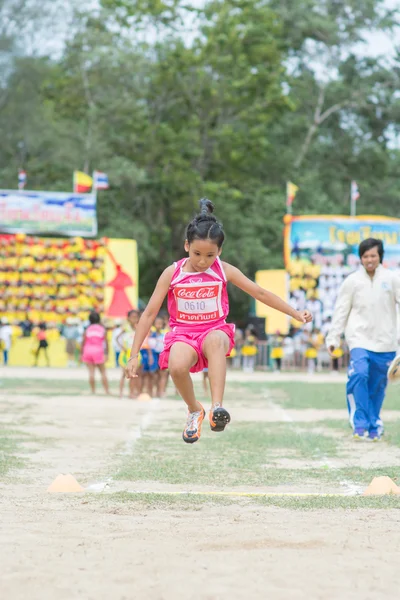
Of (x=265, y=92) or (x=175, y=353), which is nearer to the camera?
(x=175, y=353)

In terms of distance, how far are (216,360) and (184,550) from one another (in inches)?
91.0

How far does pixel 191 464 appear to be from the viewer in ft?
30.3

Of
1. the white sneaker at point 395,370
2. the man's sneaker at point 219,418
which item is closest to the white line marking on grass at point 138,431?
the white sneaker at point 395,370

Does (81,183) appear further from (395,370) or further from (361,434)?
(395,370)

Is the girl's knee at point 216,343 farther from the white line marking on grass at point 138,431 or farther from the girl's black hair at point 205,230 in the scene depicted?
the white line marking on grass at point 138,431

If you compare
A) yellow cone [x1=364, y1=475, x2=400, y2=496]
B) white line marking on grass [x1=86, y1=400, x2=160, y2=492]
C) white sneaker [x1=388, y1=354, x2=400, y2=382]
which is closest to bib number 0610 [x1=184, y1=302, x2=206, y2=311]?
white line marking on grass [x1=86, y1=400, x2=160, y2=492]

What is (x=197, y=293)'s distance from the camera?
7543 mm

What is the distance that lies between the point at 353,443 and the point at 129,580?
22.5 feet

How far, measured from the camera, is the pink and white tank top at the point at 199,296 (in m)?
7.54

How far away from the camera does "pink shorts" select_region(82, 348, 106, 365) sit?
1977 centimetres

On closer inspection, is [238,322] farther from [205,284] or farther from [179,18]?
[205,284]

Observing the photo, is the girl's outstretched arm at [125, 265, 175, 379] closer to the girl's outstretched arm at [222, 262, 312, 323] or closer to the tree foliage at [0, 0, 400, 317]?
the girl's outstretched arm at [222, 262, 312, 323]

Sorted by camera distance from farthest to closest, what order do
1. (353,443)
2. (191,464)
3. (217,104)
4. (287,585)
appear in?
(217,104), (353,443), (191,464), (287,585)

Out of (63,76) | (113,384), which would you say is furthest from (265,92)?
(113,384)
